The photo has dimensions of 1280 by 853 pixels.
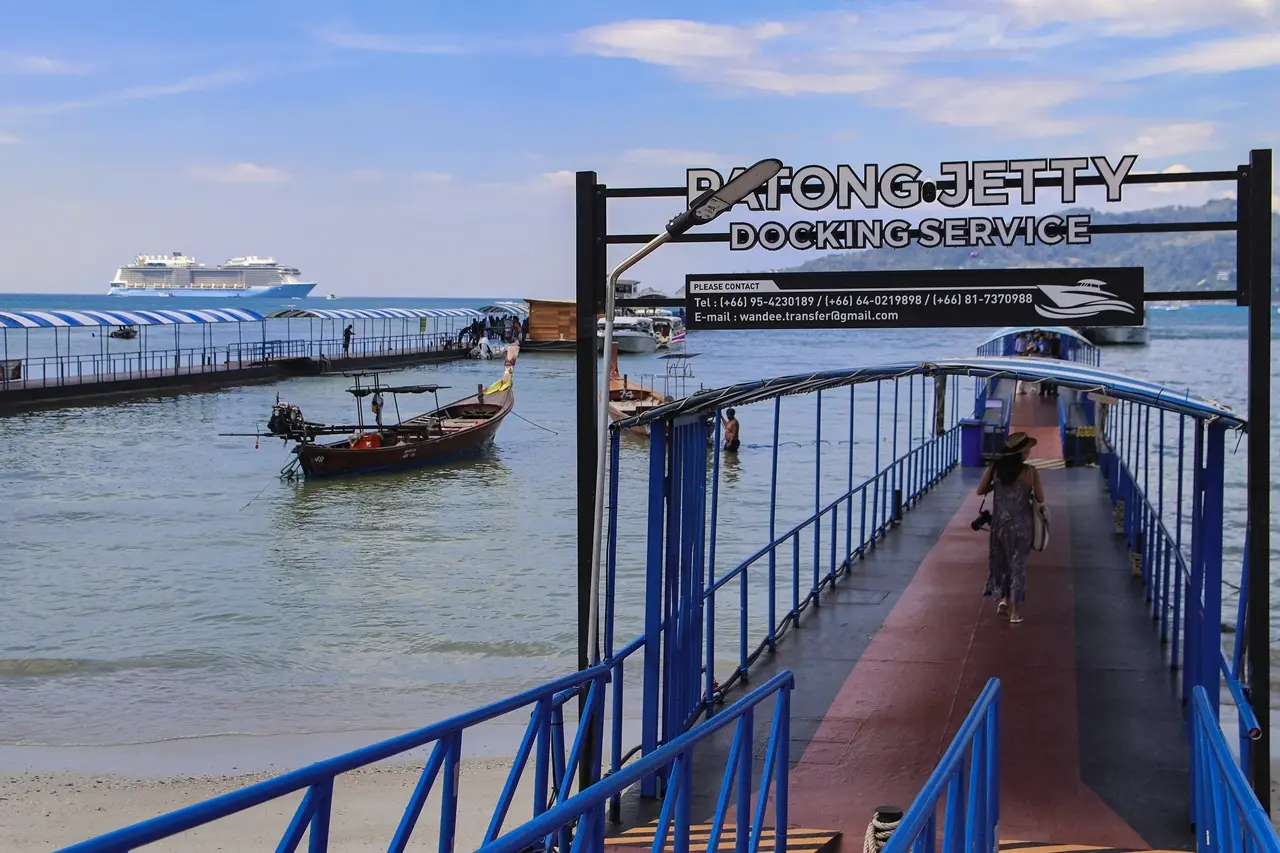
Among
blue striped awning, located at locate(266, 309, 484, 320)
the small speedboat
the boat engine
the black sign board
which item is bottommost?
the boat engine

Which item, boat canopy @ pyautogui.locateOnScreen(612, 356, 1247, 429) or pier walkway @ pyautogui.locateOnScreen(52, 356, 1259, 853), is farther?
boat canopy @ pyautogui.locateOnScreen(612, 356, 1247, 429)

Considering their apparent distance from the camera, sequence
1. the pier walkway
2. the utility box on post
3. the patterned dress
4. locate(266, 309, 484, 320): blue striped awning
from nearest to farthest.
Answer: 1. the pier walkway
2. the patterned dress
3. the utility box on post
4. locate(266, 309, 484, 320): blue striped awning

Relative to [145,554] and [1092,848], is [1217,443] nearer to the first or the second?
[1092,848]

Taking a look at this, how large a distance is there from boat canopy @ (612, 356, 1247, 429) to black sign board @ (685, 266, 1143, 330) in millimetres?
371

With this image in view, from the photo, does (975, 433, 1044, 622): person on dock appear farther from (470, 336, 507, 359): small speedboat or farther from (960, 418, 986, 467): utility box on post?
(470, 336, 507, 359): small speedboat

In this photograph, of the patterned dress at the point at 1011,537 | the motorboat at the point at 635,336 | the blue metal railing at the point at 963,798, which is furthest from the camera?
the motorboat at the point at 635,336

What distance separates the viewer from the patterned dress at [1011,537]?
35.0ft

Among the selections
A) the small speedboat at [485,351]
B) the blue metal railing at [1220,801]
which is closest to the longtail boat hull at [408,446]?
the blue metal railing at [1220,801]

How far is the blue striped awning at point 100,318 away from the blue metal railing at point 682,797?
157 ft

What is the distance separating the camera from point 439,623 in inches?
793

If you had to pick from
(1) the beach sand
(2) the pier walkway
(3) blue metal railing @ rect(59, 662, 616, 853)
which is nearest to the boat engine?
(1) the beach sand

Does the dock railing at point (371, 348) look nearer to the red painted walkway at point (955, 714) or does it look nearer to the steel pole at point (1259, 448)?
the red painted walkway at point (955, 714)

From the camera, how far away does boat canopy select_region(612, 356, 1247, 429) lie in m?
6.82

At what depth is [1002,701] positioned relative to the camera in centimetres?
879
